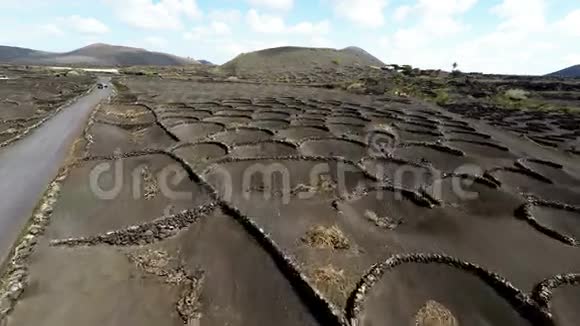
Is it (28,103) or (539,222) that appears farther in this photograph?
(28,103)

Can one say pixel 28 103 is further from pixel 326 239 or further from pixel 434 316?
pixel 434 316

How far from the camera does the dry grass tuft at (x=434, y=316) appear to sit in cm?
1529

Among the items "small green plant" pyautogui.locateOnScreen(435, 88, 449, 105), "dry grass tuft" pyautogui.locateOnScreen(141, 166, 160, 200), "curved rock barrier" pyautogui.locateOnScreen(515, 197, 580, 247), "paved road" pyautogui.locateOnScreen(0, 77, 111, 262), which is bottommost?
"paved road" pyautogui.locateOnScreen(0, 77, 111, 262)

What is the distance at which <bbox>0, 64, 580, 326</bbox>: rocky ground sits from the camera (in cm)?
1573

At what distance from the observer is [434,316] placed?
15609mm

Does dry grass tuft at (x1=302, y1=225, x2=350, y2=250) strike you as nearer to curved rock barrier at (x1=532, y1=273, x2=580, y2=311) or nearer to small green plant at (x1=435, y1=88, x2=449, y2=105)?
curved rock barrier at (x1=532, y1=273, x2=580, y2=311)

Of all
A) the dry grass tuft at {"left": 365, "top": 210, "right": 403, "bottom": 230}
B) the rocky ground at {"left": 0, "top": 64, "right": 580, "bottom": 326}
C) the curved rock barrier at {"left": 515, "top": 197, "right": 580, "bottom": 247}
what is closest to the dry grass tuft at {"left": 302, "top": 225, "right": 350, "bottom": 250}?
the rocky ground at {"left": 0, "top": 64, "right": 580, "bottom": 326}

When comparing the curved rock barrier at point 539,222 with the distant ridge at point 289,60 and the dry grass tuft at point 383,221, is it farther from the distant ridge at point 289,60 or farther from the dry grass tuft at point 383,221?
the distant ridge at point 289,60

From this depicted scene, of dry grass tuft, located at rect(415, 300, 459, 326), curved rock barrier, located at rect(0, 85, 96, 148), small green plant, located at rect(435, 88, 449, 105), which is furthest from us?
small green plant, located at rect(435, 88, 449, 105)

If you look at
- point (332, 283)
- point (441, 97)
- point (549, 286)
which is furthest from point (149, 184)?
point (441, 97)

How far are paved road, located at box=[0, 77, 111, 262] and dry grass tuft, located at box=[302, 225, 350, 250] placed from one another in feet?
44.4

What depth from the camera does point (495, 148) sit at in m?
39.4

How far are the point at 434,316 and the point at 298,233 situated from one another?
25.3 ft

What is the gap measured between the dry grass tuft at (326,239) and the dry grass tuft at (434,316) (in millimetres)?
4795
